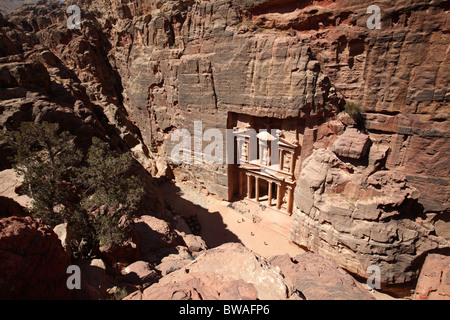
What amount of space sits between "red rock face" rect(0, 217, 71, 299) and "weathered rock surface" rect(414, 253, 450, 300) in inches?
501

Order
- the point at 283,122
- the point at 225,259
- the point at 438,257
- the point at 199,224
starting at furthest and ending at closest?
the point at 199,224 < the point at 283,122 < the point at 438,257 < the point at 225,259

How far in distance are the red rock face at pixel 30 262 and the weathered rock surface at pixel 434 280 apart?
41.7 ft

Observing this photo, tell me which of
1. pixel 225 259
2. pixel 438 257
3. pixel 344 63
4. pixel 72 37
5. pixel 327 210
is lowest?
pixel 438 257

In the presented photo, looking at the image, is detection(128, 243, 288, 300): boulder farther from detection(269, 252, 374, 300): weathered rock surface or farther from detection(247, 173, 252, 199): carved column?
detection(247, 173, 252, 199): carved column

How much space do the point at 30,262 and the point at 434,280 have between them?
1416 cm

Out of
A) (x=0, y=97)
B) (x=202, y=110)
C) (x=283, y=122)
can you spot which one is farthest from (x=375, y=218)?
(x=0, y=97)

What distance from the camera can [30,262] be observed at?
5059mm

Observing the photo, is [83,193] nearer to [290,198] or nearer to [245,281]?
[245,281]

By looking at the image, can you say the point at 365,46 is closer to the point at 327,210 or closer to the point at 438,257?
the point at 327,210

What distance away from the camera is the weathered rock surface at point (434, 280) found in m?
9.27

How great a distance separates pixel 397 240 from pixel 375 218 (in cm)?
148

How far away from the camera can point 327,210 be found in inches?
536

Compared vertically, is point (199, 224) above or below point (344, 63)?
below

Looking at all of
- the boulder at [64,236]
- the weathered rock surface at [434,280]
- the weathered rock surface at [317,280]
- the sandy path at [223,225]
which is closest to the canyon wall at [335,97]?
the weathered rock surface at [434,280]
